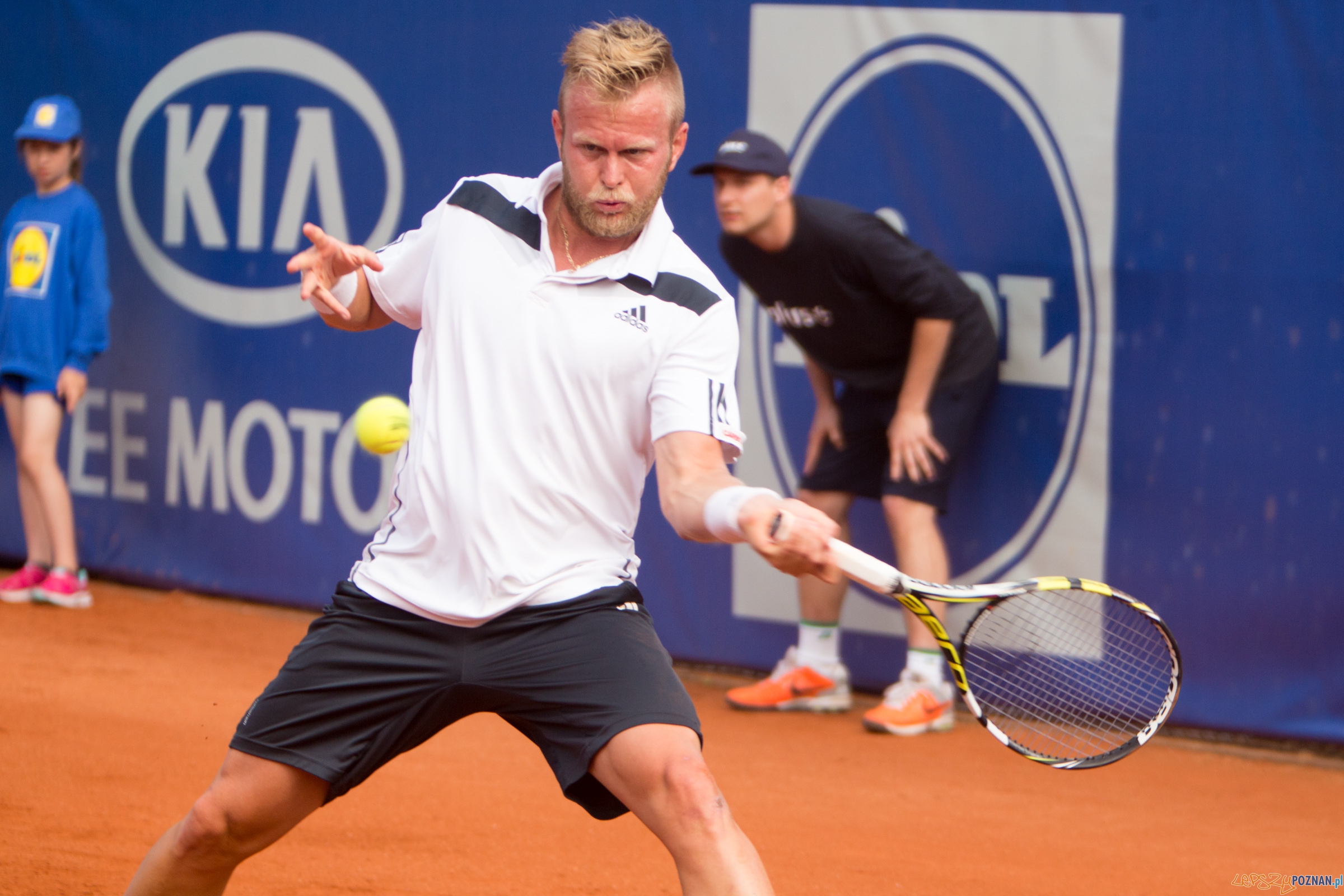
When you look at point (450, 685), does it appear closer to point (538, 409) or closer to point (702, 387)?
point (538, 409)

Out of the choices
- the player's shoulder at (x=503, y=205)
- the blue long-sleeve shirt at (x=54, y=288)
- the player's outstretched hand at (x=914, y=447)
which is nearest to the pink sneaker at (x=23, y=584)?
the blue long-sleeve shirt at (x=54, y=288)

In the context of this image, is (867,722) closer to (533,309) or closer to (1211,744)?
(1211,744)

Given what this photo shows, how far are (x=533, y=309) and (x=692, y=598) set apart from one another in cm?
311

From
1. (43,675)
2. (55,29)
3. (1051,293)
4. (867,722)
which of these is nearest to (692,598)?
(867,722)

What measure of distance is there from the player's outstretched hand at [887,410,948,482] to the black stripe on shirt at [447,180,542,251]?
2.35m

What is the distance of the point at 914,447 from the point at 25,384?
3.58m

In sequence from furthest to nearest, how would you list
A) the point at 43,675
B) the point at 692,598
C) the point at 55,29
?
the point at 55,29 < the point at 692,598 < the point at 43,675

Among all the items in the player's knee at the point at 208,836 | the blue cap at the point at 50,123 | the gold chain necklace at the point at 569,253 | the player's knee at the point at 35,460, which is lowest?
the player's knee at the point at 208,836

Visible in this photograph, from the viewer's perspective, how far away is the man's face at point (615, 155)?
2439 mm

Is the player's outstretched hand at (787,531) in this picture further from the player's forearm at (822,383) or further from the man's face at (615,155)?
the player's forearm at (822,383)

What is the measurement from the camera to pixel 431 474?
2486mm

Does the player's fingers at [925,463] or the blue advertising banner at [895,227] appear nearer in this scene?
the blue advertising banner at [895,227]

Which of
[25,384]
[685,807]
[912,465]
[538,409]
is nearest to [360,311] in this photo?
[538,409]

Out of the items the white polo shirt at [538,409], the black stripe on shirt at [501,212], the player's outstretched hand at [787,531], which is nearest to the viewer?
the player's outstretched hand at [787,531]
